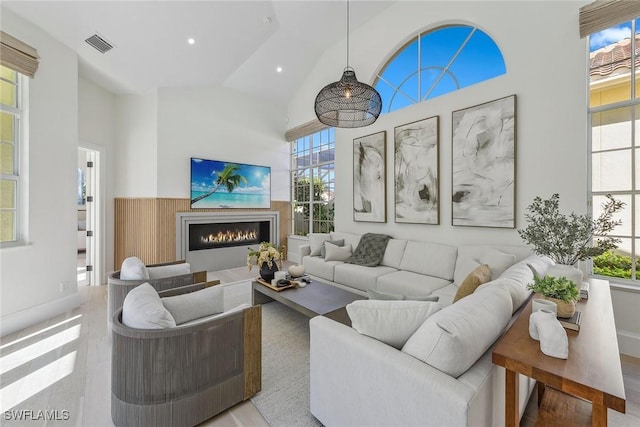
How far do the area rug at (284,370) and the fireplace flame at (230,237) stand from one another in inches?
91.0

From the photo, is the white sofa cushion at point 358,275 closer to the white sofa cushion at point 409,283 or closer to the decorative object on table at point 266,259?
the white sofa cushion at point 409,283

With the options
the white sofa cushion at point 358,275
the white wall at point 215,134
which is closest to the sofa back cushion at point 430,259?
the white sofa cushion at point 358,275

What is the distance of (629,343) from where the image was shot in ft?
8.04

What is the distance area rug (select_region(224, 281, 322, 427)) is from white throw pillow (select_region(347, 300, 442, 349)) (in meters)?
0.82

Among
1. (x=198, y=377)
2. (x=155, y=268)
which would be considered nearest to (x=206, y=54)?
(x=155, y=268)

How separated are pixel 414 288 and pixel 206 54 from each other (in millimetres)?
4777

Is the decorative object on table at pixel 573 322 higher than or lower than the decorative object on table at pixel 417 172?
lower

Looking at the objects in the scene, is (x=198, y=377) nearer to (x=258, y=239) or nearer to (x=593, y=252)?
(x=593, y=252)

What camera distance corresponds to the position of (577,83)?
8.82 ft

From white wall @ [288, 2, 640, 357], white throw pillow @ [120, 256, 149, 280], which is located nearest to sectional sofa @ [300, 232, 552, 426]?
white wall @ [288, 2, 640, 357]

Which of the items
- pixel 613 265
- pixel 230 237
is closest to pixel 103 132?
pixel 230 237

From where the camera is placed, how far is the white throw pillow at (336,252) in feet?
14.2

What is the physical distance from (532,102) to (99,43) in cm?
547

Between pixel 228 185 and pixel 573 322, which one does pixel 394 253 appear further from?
pixel 228 185
